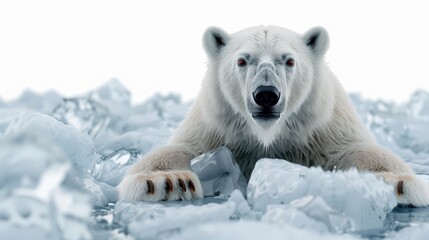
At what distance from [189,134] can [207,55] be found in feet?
1.71

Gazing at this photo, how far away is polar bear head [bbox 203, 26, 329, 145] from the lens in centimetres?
332

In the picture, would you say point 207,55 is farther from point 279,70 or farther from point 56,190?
point 56,190

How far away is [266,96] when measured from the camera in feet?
10.7

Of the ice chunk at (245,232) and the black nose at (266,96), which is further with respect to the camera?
the black nose at (266,96)

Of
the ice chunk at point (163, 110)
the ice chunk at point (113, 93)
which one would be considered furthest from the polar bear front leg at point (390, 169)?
the ice chunk at point (113, 93)

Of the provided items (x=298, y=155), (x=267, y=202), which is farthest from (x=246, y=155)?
(x=267, y=202)

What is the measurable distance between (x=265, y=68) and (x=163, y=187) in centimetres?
82

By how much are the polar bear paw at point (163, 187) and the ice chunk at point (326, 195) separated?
15.1 inches

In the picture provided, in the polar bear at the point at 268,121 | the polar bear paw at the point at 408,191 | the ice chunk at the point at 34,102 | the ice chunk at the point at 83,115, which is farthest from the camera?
the ice chunk at the point at 34,102

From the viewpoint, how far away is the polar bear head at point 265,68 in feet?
10.9

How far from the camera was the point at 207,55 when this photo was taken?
4.03 m

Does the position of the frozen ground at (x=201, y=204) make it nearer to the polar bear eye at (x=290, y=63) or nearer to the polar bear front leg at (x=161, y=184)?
the polar bear front leg at (x=161, y=184)

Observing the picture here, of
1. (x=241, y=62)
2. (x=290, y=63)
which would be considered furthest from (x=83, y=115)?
(x=290, y=63)

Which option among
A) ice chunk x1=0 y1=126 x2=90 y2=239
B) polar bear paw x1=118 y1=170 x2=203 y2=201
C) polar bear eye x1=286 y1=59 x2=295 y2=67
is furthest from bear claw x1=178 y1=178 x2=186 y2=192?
ice chunk x1=0 y1=126 x2=90 y2=239
